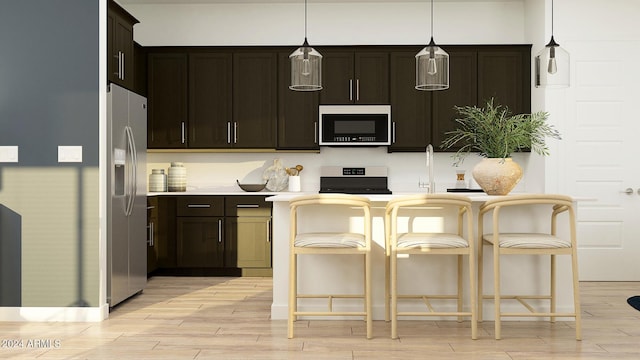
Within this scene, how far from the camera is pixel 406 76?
6262 millimetres

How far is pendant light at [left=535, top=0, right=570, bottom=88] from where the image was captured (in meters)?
4.00

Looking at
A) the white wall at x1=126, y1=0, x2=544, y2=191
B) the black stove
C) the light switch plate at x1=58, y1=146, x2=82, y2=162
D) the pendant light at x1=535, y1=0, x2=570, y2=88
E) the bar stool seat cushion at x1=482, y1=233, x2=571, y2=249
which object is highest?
the white wall at x1=126, y1=0, x2=544, y2=191

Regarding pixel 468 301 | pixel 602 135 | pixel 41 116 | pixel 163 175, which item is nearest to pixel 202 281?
pixel 163 175

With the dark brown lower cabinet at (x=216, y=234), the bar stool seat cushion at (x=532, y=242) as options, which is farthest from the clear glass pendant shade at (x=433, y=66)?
the dark brown lower cabinet at (x=216, y=234)

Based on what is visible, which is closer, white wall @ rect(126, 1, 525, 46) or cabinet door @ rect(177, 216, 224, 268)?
cabinet door @ rect(177, 216, 224, 268)

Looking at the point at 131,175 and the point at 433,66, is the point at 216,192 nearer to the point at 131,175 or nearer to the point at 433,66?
the point at 131,175

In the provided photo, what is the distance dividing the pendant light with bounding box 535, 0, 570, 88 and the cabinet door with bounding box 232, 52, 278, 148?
9.70ft

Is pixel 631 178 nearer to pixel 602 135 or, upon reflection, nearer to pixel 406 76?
pixel 602 135

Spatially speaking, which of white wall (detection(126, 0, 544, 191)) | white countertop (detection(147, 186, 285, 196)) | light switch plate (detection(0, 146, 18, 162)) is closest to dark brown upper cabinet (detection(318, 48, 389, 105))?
white wall (detection(126, 0, 544, 191))

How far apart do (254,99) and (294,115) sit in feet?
1.47

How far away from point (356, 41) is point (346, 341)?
3.83 meters

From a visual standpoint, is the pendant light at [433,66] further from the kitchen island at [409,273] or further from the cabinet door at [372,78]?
the cabinet door at [372,78]

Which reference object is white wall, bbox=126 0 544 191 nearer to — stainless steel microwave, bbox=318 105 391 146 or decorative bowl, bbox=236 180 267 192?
stainless steel microwave, bbox=318 105 391 146

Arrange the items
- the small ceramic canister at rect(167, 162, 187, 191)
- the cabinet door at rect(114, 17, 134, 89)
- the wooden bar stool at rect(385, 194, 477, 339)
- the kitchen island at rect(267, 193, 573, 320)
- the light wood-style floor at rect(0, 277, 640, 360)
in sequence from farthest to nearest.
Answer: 1. the small ceramic canister at rect(167, 162, 187, 191)
2. the cabinet door at rect(114, 17, 134, 89)
3. the kitchen island at rect(267, 193, 573, 320)
4. the wooden bar stool at rect(385, 194, 477, 339)
5. the light wood-style floor at rect(0, 277, 640, 360)
